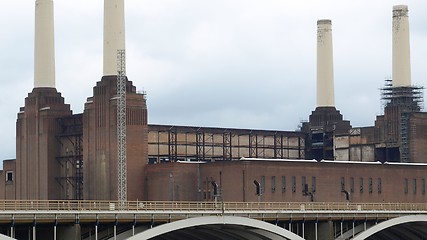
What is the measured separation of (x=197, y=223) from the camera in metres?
96.6

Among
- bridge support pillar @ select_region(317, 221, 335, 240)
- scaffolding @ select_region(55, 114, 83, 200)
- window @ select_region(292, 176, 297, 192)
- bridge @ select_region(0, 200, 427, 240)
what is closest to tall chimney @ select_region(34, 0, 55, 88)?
scaffolding @ select_region(55, 114, 83, 200)

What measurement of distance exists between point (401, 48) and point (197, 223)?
77461mm

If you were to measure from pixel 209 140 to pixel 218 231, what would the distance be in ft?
190

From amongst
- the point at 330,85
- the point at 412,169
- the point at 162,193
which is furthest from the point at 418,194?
the point at 162,193

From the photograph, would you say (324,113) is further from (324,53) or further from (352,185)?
(352,185)

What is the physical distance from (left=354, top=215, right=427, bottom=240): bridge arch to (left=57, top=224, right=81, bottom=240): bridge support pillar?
1484 inches

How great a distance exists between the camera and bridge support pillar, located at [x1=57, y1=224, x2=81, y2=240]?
88.3m

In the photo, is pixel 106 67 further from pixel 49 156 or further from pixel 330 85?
pixel 330 85

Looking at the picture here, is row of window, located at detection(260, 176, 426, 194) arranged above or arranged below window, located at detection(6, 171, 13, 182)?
below

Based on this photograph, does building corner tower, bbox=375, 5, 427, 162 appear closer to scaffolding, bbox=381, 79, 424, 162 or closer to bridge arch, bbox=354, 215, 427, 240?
scaffolding, bbox=381, 79, 424, 162

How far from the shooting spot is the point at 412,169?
162 meters

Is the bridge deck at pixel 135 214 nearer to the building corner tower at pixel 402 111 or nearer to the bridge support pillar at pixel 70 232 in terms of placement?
the bridge support pillar at pixel 70 232

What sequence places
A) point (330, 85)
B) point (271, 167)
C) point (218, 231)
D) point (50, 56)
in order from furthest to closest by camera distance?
point (330, 85), point (50, 56), point (271, 167), point (218, 231)

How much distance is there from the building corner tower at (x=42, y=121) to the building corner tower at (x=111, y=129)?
8600 millimetres
